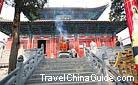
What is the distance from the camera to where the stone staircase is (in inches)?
304

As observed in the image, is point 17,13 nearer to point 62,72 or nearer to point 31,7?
point 31,7

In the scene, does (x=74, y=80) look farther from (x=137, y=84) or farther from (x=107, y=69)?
(x=137, y=84)

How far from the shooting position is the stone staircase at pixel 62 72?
25.3ft

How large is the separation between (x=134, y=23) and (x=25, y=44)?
19.9 m

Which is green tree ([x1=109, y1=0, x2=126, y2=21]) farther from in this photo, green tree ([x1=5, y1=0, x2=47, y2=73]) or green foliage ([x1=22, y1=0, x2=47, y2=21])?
green tree ([x1=5, y1=0, x2=47, y2=73])

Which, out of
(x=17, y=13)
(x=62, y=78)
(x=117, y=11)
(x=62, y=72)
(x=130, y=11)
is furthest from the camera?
(x=117, y=11)

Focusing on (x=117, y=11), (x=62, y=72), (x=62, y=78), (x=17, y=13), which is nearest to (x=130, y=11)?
(x=62, y=78)

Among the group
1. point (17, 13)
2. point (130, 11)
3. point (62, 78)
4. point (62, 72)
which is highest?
point (17, 13)

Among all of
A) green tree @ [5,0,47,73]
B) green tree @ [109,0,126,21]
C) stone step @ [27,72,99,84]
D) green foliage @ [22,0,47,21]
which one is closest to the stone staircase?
stone step @ [27,72,99,84]

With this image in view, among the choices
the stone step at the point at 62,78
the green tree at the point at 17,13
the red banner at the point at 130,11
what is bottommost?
the stone step at the point at 62,78

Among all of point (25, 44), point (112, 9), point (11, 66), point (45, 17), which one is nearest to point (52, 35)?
point (25, 44)

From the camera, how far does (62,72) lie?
8.97 meters

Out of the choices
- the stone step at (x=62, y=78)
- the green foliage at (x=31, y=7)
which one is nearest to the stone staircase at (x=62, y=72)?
the stone step at (x=62, y=78)

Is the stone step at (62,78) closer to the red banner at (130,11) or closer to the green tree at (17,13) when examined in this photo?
the green tree at (17,13)
